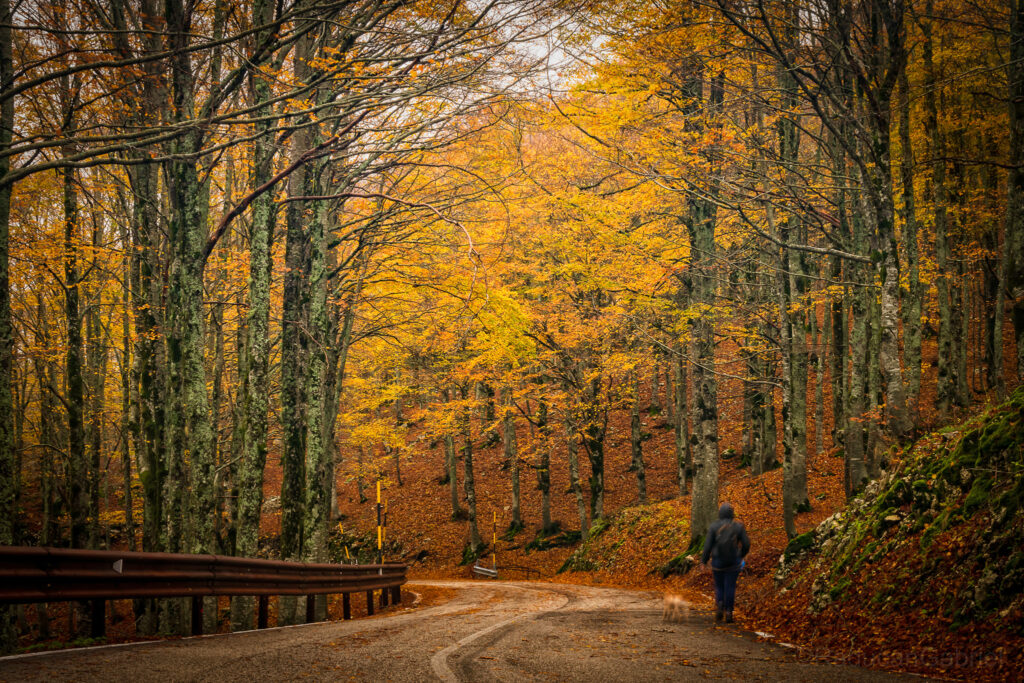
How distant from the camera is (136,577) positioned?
6645mm

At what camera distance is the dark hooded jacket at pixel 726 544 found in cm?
905

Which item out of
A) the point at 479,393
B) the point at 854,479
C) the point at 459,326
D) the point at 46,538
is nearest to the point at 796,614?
the point at 854,479

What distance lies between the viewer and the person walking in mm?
9055

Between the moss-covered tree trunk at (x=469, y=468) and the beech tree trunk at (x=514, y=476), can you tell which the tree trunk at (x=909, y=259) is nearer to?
the moss-covered tree trunk at (x=469, y=468)

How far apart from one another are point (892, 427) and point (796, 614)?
3719mm

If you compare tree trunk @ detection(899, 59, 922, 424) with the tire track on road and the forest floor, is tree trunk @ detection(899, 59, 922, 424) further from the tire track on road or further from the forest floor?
the tire track on road

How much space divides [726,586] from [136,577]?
7.28 metres

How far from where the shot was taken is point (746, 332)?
20.1 m

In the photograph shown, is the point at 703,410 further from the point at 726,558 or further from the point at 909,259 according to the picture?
the point at 726,558

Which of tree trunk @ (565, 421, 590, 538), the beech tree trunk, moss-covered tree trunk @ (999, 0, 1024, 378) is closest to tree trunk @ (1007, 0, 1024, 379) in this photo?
moss-covered tree trunk @ (999, 0, 1024, 378)

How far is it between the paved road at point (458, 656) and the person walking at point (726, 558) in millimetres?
382

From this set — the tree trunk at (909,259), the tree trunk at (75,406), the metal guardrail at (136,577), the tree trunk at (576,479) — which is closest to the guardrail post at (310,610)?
the metal guardrail at (136,577)

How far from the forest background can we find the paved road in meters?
4.03

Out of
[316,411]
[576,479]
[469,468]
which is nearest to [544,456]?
[576,479]
